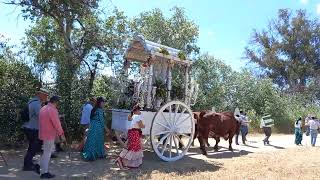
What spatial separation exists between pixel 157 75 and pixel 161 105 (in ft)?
2.85

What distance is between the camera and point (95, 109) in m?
12.0

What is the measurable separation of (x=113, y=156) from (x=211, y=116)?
139 inches

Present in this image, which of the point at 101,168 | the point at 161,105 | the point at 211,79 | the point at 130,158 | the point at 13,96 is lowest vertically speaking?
the point at 101,168

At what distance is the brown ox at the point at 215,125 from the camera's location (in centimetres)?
1432

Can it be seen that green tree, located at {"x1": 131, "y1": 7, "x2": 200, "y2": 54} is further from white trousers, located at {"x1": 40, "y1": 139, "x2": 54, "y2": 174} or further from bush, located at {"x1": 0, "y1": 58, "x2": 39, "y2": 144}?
white trousers, located at {"x1": 40, "y1": 139, "x2": 54, "y2": 174}

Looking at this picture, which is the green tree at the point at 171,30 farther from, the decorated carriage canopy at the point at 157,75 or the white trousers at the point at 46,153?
the white trousers at the point at 46,153

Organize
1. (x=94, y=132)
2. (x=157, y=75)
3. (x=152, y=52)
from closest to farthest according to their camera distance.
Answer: (x=94, y=132), (x=152, y=52), (x=157, y=75)

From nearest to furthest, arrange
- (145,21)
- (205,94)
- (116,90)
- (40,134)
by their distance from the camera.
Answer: (40,134)
(116,90)
(145,21)
(205,94)

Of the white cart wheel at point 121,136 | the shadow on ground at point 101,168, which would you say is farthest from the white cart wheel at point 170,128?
the white cart wheel at point 121,136

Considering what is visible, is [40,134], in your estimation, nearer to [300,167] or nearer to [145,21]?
[300,167]

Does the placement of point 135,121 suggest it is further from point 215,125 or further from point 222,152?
point 222,152

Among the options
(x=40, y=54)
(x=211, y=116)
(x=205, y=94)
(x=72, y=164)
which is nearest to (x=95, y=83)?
(x=40, y=54)

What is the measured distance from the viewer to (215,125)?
14.9m

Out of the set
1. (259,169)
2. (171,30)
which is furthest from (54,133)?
(171,30)
